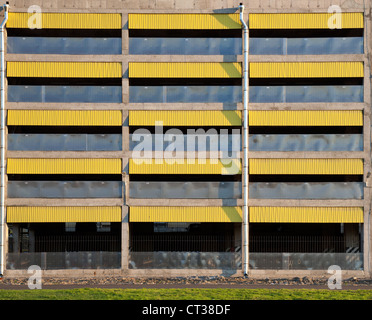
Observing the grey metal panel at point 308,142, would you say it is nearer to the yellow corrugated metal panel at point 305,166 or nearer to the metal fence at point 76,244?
the yellow corrugated metal panel at point 305,166

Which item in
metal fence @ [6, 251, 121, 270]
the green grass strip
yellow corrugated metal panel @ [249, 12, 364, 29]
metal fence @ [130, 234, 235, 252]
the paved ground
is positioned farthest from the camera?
metal fence @ [130, 234, 235, 252]

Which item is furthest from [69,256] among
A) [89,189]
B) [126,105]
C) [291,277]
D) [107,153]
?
[291,277]

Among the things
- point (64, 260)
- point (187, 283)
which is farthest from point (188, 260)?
point (64, 260)

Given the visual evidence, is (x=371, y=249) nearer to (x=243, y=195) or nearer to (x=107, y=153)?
(x=243, y=195)

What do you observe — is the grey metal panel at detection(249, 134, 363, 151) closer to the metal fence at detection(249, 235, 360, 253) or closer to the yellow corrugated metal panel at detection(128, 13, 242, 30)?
the metal fence at detection(249, 235, 360, 253)

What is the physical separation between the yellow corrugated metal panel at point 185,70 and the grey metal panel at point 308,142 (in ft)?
17.8

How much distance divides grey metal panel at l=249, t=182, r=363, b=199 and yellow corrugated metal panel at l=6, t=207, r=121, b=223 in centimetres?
1109

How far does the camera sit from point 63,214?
38312 millimetres

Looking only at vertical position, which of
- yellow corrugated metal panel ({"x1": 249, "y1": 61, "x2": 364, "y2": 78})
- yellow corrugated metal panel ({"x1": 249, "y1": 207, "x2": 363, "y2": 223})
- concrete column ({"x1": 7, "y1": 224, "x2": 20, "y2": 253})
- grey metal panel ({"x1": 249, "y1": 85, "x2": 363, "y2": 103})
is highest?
yellow corrugated metal panel ({"x1": 249, "y1": 61, "x2": 364, "y2": 78})

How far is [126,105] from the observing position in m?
38.7

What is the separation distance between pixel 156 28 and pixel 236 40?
250 inches

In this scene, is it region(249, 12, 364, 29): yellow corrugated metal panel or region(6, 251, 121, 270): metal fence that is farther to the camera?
region(249, 12, 364, 29): yellow corrugated metal panel

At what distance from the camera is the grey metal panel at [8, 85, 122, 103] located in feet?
127

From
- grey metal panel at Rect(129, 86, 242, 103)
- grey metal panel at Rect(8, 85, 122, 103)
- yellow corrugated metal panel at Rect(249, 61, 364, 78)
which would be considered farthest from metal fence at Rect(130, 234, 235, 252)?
yellow corrugated metal panel at Rect(249, 61, 364, 78)
